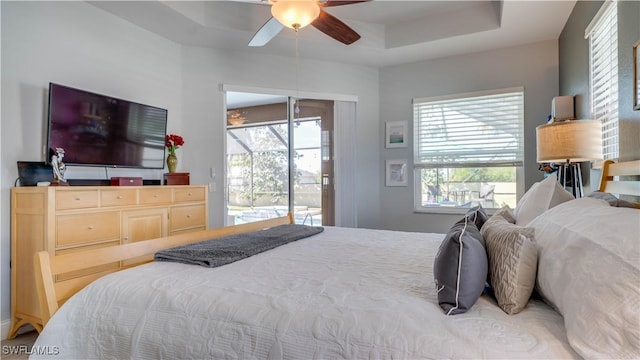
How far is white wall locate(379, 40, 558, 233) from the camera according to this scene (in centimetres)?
389

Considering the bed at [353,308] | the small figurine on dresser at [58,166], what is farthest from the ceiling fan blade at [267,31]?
the bed at [353,308]

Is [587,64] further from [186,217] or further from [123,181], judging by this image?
[123,181]

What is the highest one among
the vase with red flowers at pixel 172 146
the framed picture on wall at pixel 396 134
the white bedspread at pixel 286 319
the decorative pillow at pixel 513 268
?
the framed picture on wall at pixel 396 134

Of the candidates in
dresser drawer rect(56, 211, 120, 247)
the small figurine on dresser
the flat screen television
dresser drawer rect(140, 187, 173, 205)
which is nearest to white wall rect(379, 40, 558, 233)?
dresser drawer rect(140, 187, 173, 205)

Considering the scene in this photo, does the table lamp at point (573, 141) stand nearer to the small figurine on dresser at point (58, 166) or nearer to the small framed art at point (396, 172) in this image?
the small framed art at point (396, 172)

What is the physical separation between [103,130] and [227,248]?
1.98 metres

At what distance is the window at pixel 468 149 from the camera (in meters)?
4.06

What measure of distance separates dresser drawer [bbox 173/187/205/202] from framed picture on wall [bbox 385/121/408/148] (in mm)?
2504

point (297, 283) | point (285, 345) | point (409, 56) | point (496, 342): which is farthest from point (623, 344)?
point (409, 56)

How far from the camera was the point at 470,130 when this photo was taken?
4250 mm

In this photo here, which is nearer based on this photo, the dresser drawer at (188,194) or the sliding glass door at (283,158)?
the dresser drawer at (188,194)

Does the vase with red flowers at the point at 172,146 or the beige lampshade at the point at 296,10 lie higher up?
the beige lampshade at the point at 296,10

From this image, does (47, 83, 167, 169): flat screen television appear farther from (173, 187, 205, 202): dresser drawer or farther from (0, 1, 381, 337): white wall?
(173, 187, 205, 202): dresser drawer

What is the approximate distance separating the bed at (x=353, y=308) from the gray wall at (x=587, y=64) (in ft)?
1.39
